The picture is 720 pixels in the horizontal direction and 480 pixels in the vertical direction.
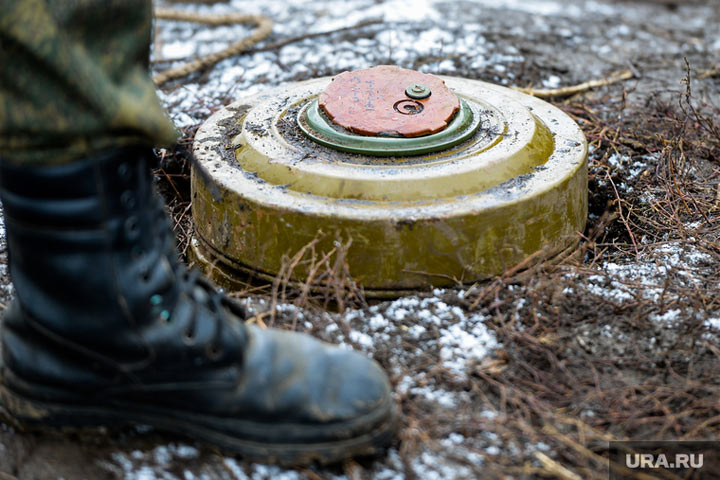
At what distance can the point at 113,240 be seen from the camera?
122 centimetres

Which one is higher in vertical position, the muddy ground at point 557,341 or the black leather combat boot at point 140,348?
the black leather combat boot at point 140,348

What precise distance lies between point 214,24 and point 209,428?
312 centimetres

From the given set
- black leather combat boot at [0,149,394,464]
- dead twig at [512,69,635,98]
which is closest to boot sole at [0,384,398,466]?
black leather combat boot at [0,149,394,464]

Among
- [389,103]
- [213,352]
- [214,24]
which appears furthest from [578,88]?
[213,352]

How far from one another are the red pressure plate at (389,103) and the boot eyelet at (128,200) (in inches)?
34.4

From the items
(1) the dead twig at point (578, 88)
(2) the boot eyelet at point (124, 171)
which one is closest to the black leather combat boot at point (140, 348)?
(2) the boot eyelet at point (124, 171)

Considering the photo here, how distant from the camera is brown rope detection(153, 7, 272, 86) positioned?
334 cm

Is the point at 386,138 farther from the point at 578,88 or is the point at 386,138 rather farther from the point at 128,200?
the point at 578,88

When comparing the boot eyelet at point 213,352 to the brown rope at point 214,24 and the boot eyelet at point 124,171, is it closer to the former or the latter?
the boot eyelet at point 124,171

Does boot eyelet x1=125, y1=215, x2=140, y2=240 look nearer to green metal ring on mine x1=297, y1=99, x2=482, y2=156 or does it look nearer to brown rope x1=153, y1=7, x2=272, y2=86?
green metal ring on mine x1=297, y1=99, x2=482, y2=156

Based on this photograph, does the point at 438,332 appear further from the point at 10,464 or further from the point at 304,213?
the point at 10,464

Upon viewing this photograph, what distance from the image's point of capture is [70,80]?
1.11 meters

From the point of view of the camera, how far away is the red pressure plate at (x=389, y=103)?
2.00m

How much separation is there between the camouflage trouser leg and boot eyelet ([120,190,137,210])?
0.08 metres
